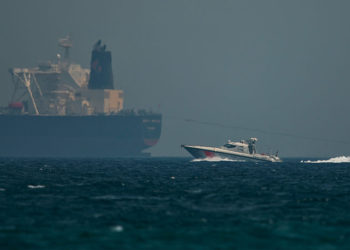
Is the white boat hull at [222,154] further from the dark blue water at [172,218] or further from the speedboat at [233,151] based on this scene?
the dark blue water at [172,218]

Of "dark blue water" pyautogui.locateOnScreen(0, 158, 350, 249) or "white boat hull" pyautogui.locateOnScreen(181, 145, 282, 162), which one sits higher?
"white boat hull" pyautogui.locateOnScreen(181, 145, 282, 162)

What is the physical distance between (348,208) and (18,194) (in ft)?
75.0

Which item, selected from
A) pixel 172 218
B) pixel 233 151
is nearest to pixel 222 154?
pixel 233 151

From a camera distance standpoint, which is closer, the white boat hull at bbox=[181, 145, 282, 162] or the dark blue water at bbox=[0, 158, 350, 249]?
the dark blue water at bbox=[0, 158, 350, 249]

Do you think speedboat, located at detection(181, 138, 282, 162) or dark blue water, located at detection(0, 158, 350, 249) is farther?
→ speedboat, located at detection(181, 138, 282, 162)

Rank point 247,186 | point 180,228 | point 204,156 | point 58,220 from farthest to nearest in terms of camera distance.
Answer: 1. point 204,156
2. point 247,186
3. point 58,220
4. point 180,228

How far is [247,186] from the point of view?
64.3 metres

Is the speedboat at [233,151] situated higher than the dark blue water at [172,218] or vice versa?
the speedboat at [233,151]

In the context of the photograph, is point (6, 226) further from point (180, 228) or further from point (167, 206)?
point (167, 206)

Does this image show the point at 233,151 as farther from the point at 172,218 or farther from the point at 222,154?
the point at 172,218

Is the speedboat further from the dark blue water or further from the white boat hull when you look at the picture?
the dark blue water

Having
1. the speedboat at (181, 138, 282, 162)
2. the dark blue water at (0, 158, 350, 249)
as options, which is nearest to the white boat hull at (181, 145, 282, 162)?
the speedboat at (181, 138, 282, 162)

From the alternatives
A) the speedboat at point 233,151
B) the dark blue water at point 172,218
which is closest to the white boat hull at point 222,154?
the speedboat at point 233,151

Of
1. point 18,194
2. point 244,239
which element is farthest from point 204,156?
point 244,239
